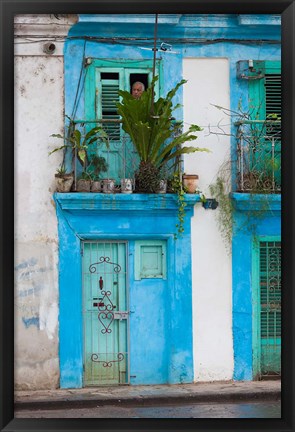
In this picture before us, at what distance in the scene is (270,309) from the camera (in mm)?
10297

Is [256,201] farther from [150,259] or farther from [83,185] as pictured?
[83,185]

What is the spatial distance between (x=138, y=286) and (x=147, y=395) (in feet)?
4.34

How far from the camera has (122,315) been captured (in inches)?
400

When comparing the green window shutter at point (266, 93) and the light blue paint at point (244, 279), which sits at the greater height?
the green window shutter at point (266, 93)

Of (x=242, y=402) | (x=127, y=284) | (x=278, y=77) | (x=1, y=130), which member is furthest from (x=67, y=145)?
(x=1, y=130)

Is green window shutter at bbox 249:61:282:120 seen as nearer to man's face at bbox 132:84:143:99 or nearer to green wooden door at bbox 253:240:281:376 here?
man's face at bbox 132:84:143:99

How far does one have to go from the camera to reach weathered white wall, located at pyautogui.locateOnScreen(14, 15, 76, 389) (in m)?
9.95

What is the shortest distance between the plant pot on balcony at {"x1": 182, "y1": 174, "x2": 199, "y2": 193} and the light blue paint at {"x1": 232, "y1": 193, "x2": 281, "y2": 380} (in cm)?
54

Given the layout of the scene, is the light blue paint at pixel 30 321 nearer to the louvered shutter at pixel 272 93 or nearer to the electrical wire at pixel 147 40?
the electrical wire at pixel 147 40

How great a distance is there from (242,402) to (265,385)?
542mm

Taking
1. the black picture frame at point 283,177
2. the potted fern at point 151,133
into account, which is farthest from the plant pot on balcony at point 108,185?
the black picture frame at point 283,177

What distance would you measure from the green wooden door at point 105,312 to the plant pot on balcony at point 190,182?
1021 millimetres

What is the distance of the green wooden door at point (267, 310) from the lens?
33.8 ft

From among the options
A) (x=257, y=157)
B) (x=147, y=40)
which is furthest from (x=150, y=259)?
(x=147, y=40)
